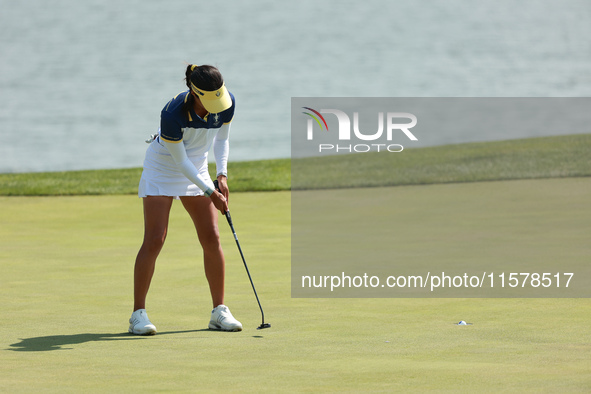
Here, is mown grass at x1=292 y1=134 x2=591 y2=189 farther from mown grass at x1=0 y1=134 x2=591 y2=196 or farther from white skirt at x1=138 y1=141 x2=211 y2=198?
white skirt at x1=138 y1=141 x2=211 y2=198

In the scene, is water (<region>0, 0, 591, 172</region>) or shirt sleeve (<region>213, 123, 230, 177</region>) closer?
shirt sleeve (<region>213, 123, 230, 177</region>)

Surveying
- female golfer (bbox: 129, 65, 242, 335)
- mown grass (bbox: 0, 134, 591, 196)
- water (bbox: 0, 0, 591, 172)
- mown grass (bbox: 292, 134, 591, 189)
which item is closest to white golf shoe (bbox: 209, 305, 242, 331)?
female golfer (bbox: 129, 65, 242, 335)

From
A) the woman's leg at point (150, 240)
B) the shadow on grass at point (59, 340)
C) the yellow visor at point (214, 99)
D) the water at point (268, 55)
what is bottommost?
the shadow on grass at point (59, 340)

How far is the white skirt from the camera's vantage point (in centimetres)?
503

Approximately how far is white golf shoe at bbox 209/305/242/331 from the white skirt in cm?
63

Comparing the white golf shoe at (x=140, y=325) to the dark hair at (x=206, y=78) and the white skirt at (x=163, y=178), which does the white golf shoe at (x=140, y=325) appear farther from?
the dark hair at (x=206, y=78)

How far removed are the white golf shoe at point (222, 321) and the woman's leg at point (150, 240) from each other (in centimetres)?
38

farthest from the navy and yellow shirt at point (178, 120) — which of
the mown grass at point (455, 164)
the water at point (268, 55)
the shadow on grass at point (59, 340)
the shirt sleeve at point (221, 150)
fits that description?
the water at point (268, 55)

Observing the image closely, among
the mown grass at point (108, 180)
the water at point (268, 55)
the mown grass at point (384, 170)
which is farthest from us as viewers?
the water at point (268, 55)

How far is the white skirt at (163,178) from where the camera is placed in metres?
5.03

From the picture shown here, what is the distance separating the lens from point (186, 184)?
5062 millimetres

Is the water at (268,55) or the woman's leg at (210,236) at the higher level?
the water at (268,55)

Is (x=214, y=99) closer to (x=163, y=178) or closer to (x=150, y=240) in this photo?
(x=163, y=178)

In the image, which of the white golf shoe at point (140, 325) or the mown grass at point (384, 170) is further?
the mown grass at point (384, 170)
